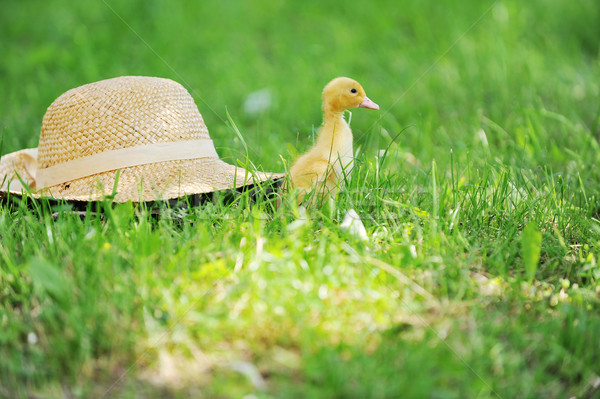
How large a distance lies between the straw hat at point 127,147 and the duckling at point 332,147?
15cm

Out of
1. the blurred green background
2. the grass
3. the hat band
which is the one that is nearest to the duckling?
the grass

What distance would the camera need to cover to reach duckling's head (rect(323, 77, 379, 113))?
3.01 m

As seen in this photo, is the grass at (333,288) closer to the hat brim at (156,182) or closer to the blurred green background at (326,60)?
the hat brim at (156,182)

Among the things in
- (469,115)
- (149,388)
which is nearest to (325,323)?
(149,388)

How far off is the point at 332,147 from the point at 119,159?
95 centimetres

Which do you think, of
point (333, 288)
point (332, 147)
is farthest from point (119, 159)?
point (333, 288)

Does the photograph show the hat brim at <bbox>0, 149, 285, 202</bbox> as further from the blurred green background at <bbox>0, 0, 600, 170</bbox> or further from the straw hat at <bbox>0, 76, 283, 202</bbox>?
the blurred green background at <bbox>0, 0, 600, 170</bbox>

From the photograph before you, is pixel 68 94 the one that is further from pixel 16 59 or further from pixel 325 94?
pixel 16 59

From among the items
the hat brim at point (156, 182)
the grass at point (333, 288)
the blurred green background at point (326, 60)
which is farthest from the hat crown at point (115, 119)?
the blurred green background at point (326, 60)

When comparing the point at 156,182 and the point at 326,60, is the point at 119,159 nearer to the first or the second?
the point at 156,182

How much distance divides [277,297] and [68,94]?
1.71m

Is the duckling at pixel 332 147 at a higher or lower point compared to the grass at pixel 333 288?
higher

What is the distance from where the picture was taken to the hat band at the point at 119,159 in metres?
3.03

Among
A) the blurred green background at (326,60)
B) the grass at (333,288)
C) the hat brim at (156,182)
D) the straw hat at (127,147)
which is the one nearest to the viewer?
the grass at (333,288)
